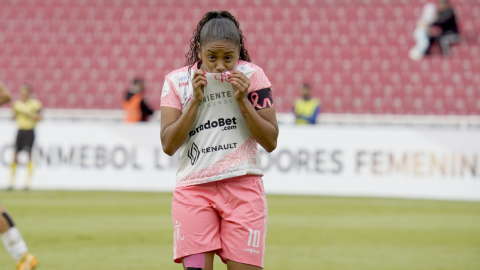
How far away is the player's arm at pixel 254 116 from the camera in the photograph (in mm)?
3297

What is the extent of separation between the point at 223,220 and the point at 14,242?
2.51 m

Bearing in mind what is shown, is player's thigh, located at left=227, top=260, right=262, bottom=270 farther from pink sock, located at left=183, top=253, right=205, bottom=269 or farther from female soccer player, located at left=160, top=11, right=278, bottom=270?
pink sock, located at left=183, top=253, right=205, bottom=269

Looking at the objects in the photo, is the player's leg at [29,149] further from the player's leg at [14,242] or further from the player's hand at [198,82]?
the player's hand at [198,82]

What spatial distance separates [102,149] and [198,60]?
1065cm

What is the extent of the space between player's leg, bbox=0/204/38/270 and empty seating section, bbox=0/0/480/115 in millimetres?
14607

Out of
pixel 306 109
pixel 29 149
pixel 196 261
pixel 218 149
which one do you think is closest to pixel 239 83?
pixel 218 149

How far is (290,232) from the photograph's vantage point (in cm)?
869

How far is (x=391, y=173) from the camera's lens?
12898 millimetres

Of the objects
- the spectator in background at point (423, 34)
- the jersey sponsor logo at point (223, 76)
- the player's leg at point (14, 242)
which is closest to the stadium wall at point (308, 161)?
the spectator in background at point (423, 34)

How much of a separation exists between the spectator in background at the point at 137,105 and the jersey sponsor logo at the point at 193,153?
12.1m

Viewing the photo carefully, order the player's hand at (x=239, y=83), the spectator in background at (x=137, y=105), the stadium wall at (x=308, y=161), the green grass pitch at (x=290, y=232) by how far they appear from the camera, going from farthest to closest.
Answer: the spectator in background at (x=137, y=105) < the stadium wall at (x=308, y=161) < the green grass pitch at (x=290, y=232) < the player's hand at (x=239, y=83)

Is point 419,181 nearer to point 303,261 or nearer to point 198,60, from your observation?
point 303,261

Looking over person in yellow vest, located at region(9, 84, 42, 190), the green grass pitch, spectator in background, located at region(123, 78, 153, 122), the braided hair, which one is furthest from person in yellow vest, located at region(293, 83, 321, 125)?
the braided hair

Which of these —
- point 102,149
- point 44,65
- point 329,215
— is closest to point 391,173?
point 329,215
